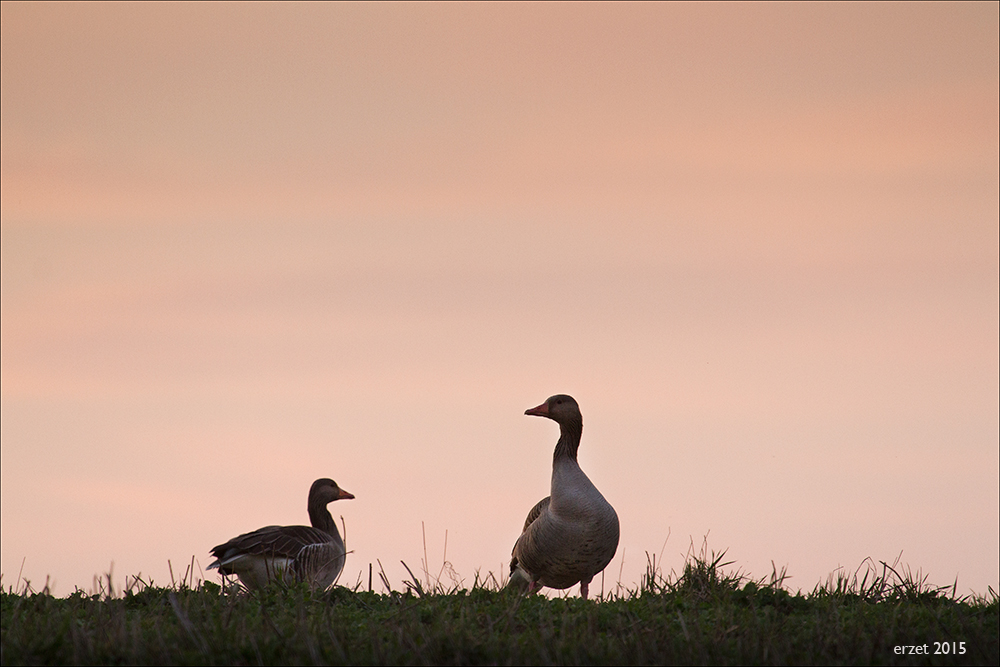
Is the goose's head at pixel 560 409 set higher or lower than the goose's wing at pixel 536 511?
higher

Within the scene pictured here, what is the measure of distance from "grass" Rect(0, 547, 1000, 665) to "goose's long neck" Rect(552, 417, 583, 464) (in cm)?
343

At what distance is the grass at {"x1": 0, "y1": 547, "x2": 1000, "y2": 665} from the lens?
7938mm

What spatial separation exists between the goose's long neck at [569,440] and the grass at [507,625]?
3429 millimetres

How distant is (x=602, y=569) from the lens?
14.1 m

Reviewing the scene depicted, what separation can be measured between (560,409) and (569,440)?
0.43 metres

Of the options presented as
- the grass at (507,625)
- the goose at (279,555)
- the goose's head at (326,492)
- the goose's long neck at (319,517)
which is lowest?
the grass at (507,625)

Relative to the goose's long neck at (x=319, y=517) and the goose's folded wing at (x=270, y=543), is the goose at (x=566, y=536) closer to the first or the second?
the goose's folded wing at (x=270, y=543)

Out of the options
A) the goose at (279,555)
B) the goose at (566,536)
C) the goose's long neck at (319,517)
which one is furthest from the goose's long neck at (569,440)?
the goose's long neck at (319,517)

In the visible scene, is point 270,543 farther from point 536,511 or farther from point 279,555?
point 536,511

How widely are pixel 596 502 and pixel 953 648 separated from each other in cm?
551

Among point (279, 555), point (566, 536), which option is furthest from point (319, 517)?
point (566, 536)

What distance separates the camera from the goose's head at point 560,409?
48.5 feet

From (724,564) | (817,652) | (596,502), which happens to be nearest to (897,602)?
(724,564)

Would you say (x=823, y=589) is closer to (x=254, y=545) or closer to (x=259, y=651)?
(x=259, y=651)
